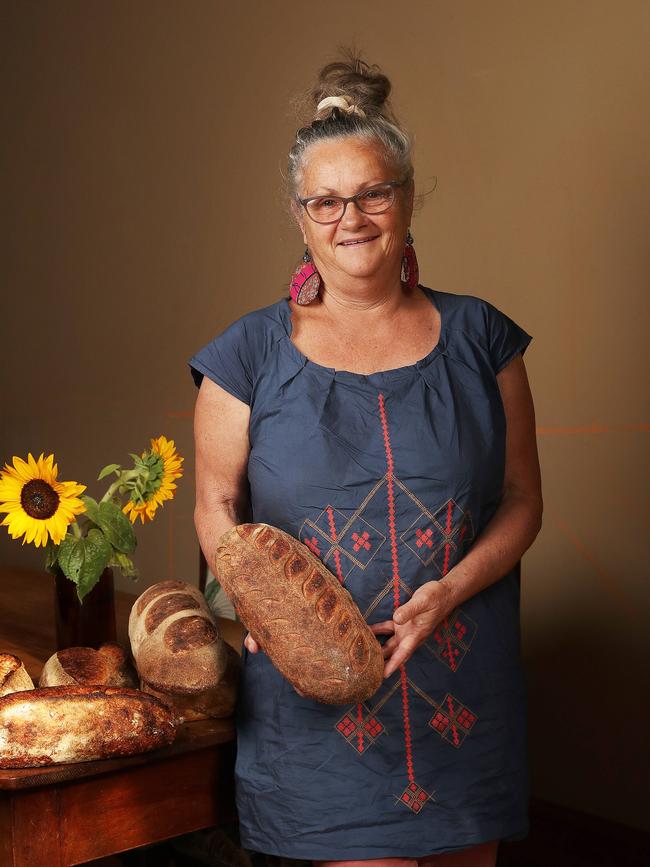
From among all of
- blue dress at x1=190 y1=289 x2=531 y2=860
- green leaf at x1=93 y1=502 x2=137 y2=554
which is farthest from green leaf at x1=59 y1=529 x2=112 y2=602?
blue dress at x1=190 y1=289 x2=531 y2=860

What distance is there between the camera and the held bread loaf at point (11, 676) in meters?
1.40

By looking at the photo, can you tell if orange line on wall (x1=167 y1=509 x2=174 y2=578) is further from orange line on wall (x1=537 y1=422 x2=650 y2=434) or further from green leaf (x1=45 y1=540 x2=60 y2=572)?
green leaf (x1=45 y1=540 x2=60 y2=572)

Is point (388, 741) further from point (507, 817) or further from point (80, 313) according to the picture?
point (80, 313)

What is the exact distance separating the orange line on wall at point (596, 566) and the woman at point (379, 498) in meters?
1.13

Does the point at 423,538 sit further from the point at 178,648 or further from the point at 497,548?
the point at 178,648

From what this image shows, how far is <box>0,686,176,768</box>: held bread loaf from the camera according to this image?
127 cm

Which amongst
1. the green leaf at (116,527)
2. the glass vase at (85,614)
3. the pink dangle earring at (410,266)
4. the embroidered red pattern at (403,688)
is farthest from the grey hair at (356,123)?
the glass vase at (85,614)

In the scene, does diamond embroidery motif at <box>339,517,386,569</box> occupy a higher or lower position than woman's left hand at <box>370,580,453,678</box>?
higher

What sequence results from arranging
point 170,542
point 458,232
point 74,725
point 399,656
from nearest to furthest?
point 74,725 → point 399,656 → point 458,232 → point 170,542

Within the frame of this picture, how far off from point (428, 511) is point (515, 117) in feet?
5.31

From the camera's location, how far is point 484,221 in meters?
2.85

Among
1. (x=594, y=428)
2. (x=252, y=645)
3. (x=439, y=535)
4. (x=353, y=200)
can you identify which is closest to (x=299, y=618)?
(x=252, y=645)

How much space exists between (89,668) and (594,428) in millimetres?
1552

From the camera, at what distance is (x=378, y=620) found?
1441 millimetres
